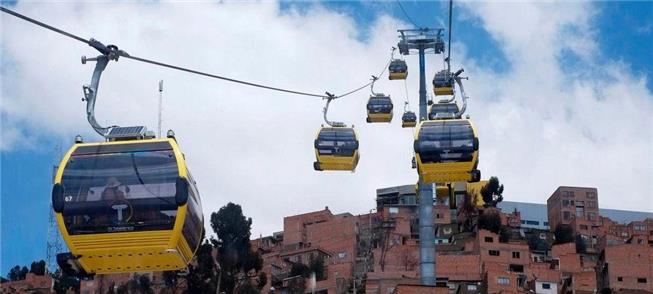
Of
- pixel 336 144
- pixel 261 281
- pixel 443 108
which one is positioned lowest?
pixel 336 144

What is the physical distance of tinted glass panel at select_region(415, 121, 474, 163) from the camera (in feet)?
84.0

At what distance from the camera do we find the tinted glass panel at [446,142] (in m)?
25.6

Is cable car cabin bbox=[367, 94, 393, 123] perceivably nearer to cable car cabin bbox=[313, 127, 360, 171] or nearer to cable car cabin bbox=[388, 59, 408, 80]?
cable car cabin bbox=[388, 59, 408, 80]

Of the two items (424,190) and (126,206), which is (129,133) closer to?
(126,206)

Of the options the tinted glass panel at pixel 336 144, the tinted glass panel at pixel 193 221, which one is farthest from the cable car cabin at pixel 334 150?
the tinted glass panel at pixel 193 221

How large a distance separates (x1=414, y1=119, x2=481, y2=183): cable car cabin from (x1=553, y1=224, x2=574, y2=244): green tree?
63438mm

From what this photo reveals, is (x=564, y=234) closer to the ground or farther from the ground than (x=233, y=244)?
farther from the ground

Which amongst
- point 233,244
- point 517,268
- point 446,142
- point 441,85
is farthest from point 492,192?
point 446,142

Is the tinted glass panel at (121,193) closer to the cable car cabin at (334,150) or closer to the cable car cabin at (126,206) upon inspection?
the cable car cabin at (126,206)

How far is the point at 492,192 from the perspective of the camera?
91.6m

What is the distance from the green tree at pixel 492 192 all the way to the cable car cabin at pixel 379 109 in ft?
159

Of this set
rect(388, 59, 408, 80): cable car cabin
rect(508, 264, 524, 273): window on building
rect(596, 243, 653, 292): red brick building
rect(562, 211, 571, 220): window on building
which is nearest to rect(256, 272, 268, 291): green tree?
rect(508, 264, 524, 273): window on building

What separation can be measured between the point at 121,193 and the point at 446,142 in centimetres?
999

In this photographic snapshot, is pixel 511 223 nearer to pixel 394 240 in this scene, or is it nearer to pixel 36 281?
pixel 394 240
